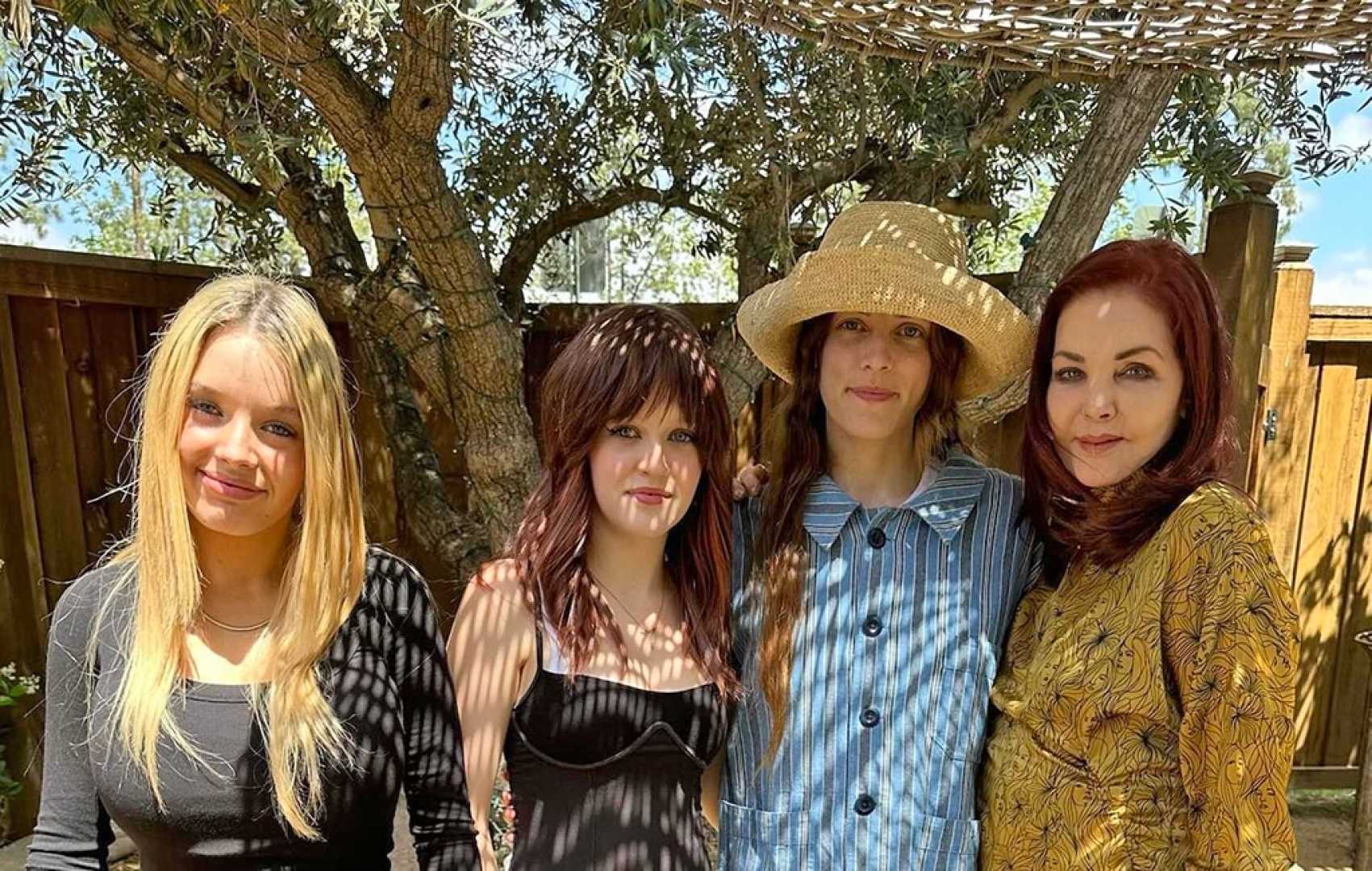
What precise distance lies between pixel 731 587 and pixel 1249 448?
7.81 ft

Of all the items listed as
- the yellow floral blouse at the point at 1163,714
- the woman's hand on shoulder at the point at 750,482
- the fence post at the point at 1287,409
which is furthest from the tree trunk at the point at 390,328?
the fence post at the point at 1287,409

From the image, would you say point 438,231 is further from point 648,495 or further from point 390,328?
point 648,495

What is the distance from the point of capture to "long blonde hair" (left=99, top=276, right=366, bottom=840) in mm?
1223

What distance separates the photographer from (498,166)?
10.5ft

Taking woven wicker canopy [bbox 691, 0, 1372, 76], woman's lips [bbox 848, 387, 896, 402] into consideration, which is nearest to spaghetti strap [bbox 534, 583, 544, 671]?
woman's lips [bbox 848, 387, 896, 402]

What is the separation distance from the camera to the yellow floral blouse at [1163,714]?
3.64 feet

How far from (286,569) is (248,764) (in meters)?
0.27

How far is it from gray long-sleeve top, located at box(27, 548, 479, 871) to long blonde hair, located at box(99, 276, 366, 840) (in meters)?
0.02

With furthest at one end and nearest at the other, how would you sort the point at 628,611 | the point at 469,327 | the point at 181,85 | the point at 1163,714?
1. the point at 469,327
2. the point at 181,85
3. the point at 628,611
4. the point at 1163,714

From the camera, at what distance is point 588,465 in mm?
1477

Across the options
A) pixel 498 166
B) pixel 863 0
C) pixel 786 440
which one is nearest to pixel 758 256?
pixel 498 166

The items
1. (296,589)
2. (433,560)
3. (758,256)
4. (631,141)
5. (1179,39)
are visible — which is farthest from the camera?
(433,560)

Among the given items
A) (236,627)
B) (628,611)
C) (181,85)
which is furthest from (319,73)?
(628,611)

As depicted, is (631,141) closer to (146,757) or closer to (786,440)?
(786,440)
